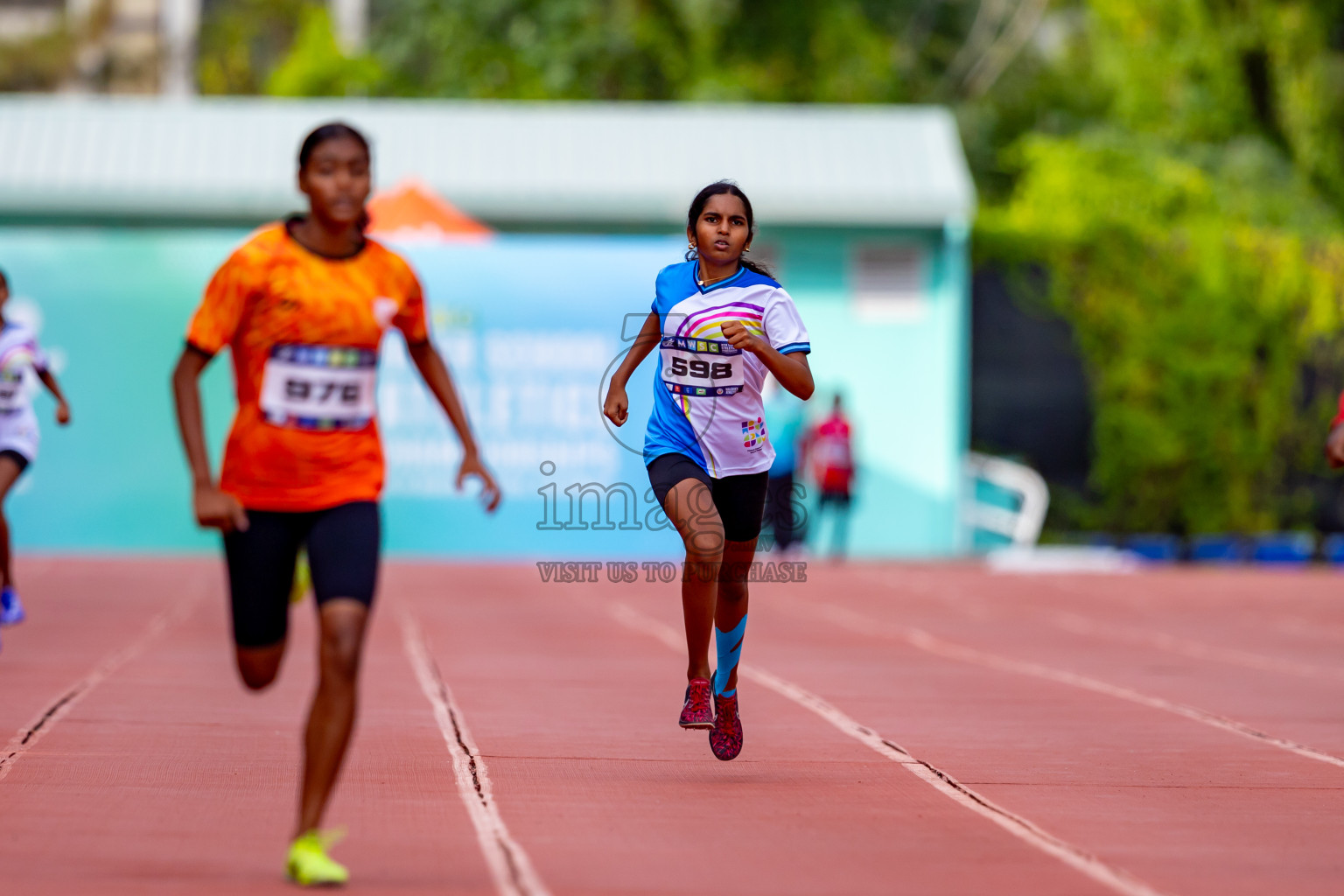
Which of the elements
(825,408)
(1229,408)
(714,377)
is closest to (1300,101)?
(1229,408)

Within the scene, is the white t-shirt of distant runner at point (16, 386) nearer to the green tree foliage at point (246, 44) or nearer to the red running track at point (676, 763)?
the red running track at point (676, 763)

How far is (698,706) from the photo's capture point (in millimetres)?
7168

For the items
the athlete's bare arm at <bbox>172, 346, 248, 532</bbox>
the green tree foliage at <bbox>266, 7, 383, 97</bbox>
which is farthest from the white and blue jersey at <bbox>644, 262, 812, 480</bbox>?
the green tree foliage at <bbox>266, 7, 383, 97</bbox>

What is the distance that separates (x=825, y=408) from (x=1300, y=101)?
1199 centimetres

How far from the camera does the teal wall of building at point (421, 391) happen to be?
23281 mm

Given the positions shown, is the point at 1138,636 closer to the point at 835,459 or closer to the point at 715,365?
the point at 715,365

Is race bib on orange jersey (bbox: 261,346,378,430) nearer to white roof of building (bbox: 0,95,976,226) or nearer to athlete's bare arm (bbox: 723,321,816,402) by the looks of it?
athlete's bare arm (bbox: 723,321,816,402)

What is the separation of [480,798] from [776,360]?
67.5 inches

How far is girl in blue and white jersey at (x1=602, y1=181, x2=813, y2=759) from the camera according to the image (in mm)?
6969

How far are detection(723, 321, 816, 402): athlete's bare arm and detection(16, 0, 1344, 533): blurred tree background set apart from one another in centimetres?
1868

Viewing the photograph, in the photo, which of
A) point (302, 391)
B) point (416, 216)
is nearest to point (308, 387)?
point (302, 391)

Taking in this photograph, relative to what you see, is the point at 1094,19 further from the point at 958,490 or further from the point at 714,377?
the point at 714,377

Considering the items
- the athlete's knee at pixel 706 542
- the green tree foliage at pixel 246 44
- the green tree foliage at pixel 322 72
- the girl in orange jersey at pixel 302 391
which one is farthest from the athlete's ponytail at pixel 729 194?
the green tree foliage at pixel 246 44

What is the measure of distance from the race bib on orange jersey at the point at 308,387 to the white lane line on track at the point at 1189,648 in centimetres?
793
